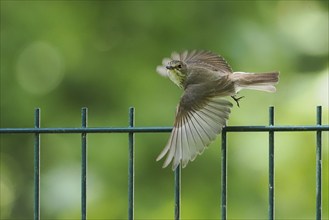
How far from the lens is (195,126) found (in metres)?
4.11

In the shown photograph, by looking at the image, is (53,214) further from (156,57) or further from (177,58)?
(177,58)

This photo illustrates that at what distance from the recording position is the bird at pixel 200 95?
3.98m

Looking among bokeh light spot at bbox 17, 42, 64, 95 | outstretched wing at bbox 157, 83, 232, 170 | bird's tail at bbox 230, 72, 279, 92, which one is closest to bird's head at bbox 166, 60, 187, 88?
bird's tail at bbox 230, 72, 279, 92

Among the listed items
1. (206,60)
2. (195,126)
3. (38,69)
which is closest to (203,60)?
(206,60)

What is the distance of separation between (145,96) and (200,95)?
326cm

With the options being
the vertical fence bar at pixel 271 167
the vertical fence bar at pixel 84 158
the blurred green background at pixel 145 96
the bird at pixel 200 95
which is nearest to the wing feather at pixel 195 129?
the bird at pixel 200 95

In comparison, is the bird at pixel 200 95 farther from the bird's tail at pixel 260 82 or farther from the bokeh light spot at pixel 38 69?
the bokeh light spot at pixel 38 69

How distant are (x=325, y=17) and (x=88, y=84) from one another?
6.93 ft

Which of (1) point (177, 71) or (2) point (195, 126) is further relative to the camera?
(1) point (177, 71)

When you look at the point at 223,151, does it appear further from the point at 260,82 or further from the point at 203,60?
the point at 203,60

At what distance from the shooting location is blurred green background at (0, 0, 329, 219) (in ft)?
23.2

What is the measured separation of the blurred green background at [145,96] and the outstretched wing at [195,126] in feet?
8.61

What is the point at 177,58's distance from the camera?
5055 mm

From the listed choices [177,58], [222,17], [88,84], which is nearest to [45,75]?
[88,84]
